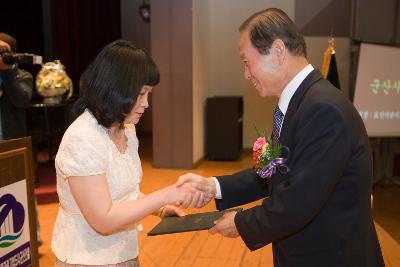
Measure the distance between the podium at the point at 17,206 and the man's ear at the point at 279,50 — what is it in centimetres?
93

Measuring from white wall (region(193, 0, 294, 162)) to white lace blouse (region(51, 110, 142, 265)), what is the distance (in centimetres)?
461

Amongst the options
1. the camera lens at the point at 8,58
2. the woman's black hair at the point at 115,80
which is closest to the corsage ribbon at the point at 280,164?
the woman's black hair at the point at 115,80

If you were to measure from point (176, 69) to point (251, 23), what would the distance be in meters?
4.38

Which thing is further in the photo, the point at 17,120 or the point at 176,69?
the point at 176,69

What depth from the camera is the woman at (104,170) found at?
1348mm

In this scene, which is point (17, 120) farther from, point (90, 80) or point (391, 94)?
point (391, 94)

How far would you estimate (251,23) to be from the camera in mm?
1433

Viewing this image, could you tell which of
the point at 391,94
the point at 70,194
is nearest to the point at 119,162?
the point at 70,194

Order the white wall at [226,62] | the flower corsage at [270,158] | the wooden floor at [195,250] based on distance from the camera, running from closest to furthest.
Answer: the flower corsage at [270,158] < the wooden floor at [195,250] < the white wall at [226,62]

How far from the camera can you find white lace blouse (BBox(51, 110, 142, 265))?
136 centimetres

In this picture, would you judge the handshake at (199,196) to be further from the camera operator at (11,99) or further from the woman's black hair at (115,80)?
the camera operator at (11,99)

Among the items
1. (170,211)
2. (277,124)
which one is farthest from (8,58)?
(277,124)

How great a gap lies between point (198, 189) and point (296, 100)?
1.83 ft

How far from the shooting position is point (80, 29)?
752cm
